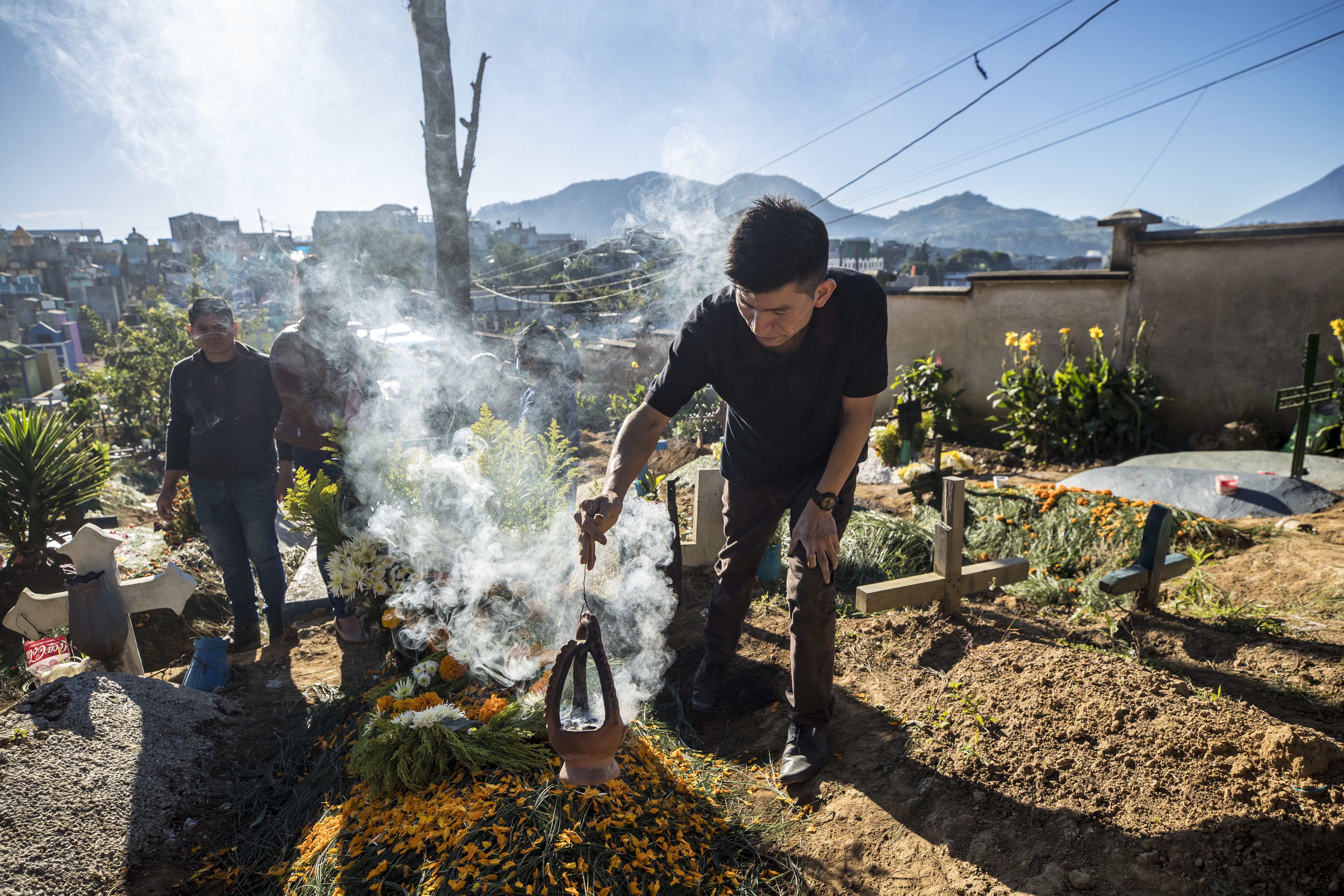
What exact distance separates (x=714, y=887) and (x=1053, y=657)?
169 cm

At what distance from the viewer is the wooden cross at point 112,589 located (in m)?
3.45

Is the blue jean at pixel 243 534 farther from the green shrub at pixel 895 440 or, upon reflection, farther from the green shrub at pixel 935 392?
the green shrub at pixel 935 392

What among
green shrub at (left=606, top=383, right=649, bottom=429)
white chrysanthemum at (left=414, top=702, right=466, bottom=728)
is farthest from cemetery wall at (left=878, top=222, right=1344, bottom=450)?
white chrysanthemum at (left=414, top=702, right=466, bottom=728)

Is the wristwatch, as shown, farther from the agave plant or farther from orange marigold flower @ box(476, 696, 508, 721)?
the agave plant

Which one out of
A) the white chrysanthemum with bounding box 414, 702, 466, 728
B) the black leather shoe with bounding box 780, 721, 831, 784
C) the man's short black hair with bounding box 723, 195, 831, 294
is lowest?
the black leather shoe with bounding box 780, 721, 831, 784

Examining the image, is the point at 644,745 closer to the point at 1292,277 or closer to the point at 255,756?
the point at 255,756

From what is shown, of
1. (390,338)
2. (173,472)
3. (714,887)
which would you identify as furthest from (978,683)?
(390,338)

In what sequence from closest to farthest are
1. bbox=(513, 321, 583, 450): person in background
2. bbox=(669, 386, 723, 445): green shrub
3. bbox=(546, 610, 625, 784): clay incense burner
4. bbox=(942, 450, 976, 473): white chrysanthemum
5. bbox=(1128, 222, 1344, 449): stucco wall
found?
bbox=(546, 610, 625, 784): clay incense burner < bbox=(513, 321, 583, 450): person in background < bbox=(942, 450, 976, 473): white chrysanthemum < bbox=(1128, 222, 1344, 449): stucco wall < bbox=(669, 386, 723, 445): green shrub

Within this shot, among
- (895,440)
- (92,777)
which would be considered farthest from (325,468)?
(895,440)

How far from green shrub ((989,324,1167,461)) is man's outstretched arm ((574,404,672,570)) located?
662cm

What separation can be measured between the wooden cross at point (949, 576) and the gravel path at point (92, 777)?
3.11 meters

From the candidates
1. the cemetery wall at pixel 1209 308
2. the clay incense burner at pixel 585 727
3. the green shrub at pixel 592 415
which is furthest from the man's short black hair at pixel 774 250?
the green shrub at pixel 592 415

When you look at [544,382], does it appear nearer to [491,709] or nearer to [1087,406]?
A: [491,709]

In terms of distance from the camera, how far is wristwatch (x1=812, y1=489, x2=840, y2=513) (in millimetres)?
2334
